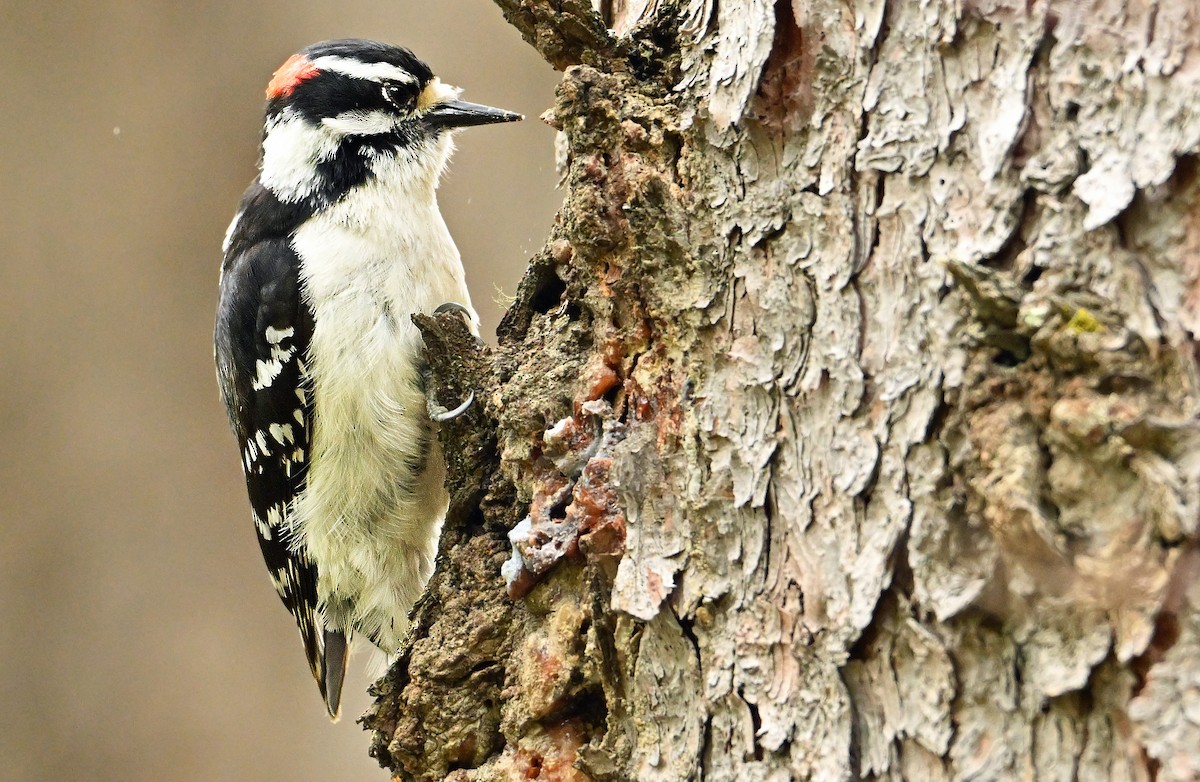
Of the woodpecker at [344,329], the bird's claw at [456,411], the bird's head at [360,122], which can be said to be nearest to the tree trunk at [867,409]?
the bird's claw at [456,411]

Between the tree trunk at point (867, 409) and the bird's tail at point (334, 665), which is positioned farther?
the bird's tail at point (334, 665)

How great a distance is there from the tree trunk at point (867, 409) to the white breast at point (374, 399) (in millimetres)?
835

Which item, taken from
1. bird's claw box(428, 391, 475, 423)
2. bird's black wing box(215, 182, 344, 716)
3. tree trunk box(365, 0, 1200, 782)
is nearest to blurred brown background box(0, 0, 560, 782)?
bird's black wing box(215, 182, 344, 716)

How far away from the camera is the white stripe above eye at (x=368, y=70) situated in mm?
2840

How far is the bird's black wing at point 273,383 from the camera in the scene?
8.89 ft

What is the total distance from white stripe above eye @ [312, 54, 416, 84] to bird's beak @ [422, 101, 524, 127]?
0.32 ft

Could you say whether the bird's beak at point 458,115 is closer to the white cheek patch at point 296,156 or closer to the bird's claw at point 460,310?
the white cheek patch at point 296,156

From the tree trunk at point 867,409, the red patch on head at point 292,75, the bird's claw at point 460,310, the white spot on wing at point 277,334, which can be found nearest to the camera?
the tree trunk at point 867,409

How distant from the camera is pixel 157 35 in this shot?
438 centimetres

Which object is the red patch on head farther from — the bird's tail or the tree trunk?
the bird's tail

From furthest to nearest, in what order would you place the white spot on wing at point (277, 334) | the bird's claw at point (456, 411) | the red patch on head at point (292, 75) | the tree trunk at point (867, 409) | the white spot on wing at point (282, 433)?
the red patch on head at point (292, 75), the white spot on wing at point (282, 433), the white spot on wing at point (277, 334), the bird's claw at point (456, 411), the tree trunk at point (867, 409)

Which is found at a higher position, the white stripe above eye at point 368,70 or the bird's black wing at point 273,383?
the white stripe above eye at point 368,70

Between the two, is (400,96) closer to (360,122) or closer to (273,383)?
(360,122)

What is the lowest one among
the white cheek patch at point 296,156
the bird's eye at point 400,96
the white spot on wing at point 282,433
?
the white spot on wing at point 282,433
